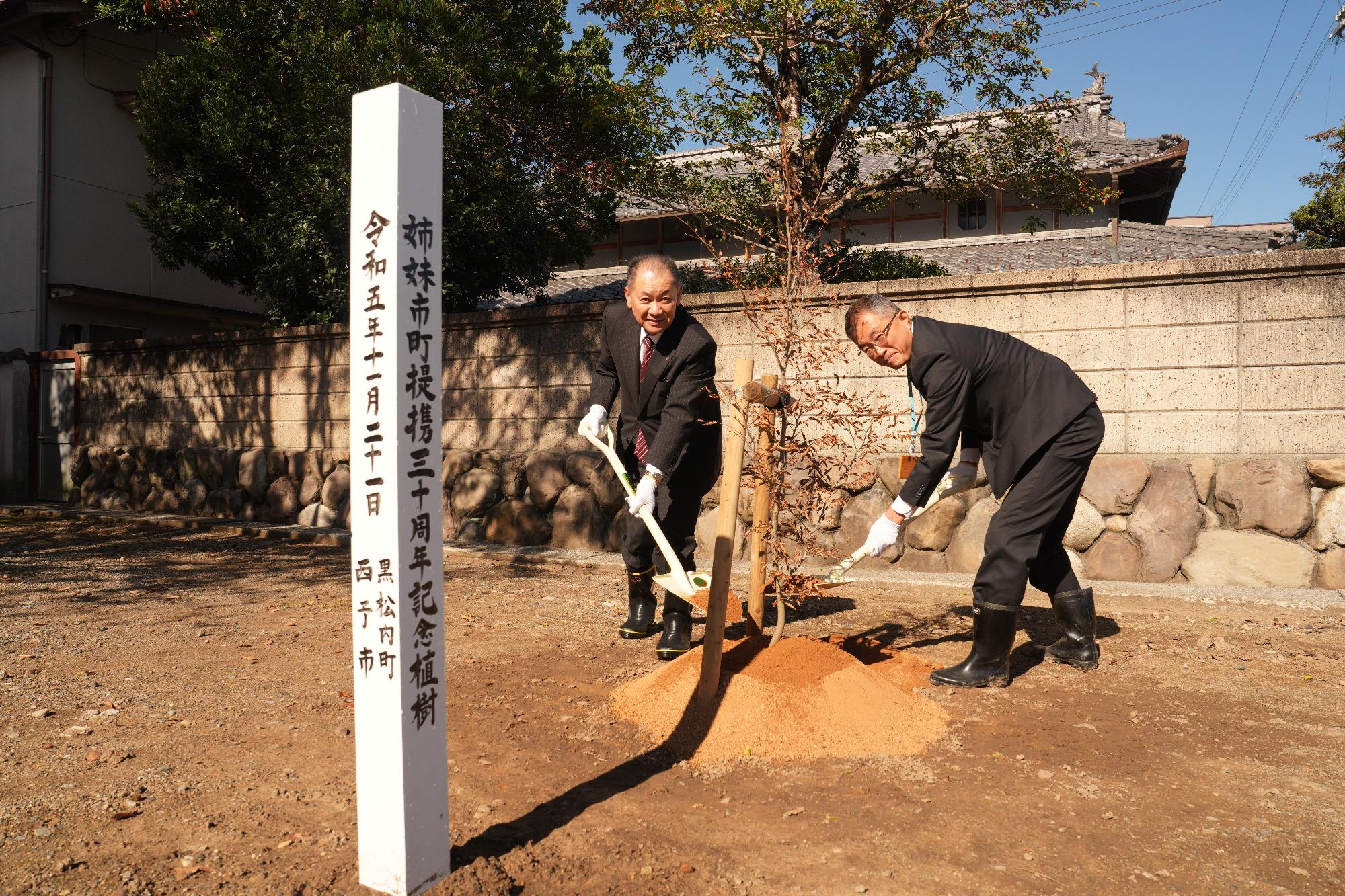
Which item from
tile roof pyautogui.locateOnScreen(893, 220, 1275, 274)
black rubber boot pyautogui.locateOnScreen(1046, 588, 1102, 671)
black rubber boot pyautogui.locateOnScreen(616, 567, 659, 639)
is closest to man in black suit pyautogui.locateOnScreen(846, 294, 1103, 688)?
black rubber boot pyautogui.locateOnScreen(1046, 588, 1102, 671)

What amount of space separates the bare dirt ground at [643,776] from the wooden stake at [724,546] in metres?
0.38

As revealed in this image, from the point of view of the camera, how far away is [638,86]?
931cm

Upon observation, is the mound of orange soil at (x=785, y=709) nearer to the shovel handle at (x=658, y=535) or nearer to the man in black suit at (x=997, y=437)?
the shovel handle at (x=658, y=535)

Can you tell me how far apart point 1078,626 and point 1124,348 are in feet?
10.1

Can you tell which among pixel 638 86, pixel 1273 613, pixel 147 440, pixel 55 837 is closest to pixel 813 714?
pixel 55 837

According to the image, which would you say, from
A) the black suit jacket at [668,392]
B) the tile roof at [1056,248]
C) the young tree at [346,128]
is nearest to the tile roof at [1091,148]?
the tile roof at [1056,248]

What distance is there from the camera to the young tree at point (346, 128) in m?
10.1

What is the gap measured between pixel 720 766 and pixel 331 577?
15.2ft

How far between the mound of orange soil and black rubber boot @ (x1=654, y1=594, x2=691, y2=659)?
48 cm

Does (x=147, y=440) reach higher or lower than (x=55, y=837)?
higher

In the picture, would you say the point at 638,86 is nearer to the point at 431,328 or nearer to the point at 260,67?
the point at 260,67

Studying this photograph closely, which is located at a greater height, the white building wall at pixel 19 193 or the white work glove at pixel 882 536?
the white building wall at pixel 19 193

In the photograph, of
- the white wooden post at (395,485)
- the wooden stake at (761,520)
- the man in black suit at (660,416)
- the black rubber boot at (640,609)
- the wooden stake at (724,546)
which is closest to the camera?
the white wooden post at (395,485)

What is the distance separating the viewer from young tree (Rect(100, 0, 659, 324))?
1008 cm
